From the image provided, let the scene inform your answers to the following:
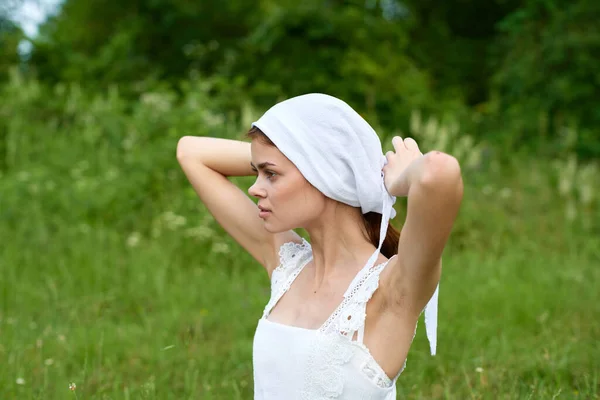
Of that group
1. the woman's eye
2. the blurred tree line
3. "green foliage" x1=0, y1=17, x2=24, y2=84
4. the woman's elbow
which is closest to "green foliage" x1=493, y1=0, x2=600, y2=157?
the blurred tree line

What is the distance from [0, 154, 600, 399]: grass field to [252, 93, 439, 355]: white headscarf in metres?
1.03

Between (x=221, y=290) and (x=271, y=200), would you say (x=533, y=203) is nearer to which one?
(x=221, y=290)

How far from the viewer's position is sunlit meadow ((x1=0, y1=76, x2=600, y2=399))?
12.3 ft

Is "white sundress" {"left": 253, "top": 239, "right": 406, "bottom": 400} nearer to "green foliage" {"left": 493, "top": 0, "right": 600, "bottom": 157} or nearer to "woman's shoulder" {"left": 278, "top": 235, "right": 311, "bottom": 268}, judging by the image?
"woman's shoulder" {"left": 278, "top": 235, "right": 311, "bottom": 268}

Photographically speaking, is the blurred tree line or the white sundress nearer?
the white sundress

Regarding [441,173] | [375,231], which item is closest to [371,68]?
[375,231]

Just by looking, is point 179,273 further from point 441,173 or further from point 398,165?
point 441,173

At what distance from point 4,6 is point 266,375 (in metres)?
12.8

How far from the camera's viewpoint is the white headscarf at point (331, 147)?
216cm

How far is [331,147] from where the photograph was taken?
2158 millimetres

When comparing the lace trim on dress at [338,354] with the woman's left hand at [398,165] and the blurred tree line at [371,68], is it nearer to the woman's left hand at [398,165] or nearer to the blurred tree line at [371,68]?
the woman's left hand at [398,165]

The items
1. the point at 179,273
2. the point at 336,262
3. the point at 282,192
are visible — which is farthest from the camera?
the point at 179,273

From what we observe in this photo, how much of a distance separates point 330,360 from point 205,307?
313 cm

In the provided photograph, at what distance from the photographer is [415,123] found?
824 centimetres
